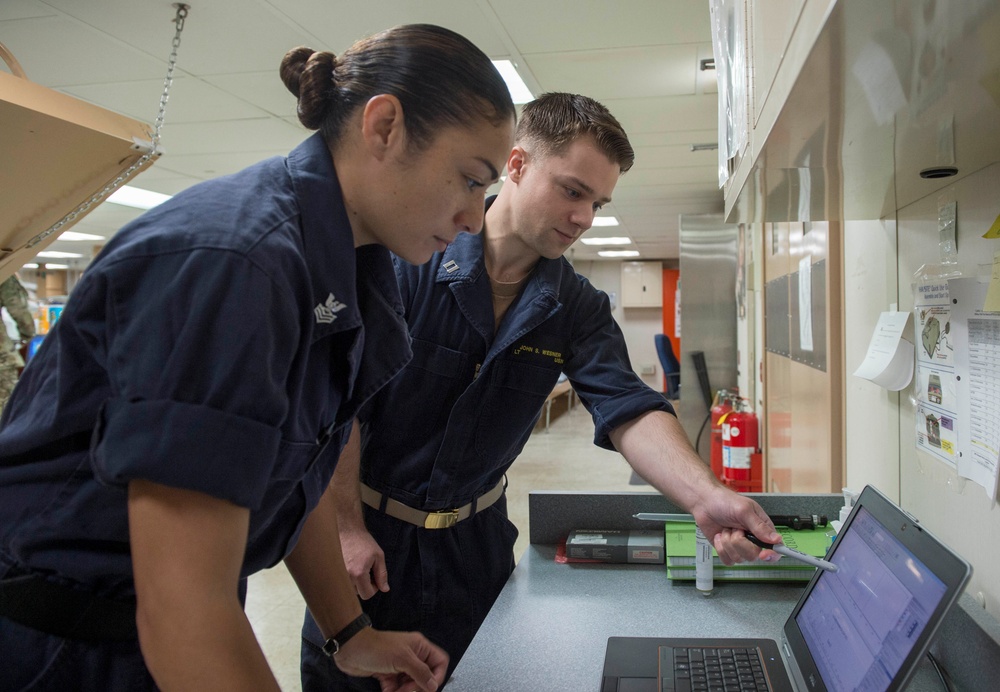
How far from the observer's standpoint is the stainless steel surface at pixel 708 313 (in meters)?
5.69

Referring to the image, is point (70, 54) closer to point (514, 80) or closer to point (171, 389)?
point (514, 80)

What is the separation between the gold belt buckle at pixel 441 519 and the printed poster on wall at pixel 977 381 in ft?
2.99

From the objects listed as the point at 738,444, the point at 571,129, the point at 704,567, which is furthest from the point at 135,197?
the point at 704,567

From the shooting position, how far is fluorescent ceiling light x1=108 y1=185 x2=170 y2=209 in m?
6.38

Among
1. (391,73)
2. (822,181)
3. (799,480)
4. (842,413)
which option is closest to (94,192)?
(391,73)

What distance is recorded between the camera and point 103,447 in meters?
0.59

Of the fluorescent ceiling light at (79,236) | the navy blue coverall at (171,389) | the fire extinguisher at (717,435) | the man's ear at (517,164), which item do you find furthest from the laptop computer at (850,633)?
the fluorescent ceiling light at (79,236)

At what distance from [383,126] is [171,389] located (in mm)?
371

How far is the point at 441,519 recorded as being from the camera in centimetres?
148

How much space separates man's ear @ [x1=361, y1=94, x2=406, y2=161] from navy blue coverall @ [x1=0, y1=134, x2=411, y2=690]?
6 centimetres

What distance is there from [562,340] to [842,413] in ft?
3.13

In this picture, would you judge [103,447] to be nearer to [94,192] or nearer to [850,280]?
[94,192]

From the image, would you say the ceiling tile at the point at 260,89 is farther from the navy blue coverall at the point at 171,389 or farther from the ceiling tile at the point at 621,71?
the navy blue coverall at the point at 171,389

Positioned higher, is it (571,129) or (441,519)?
(571,129)
